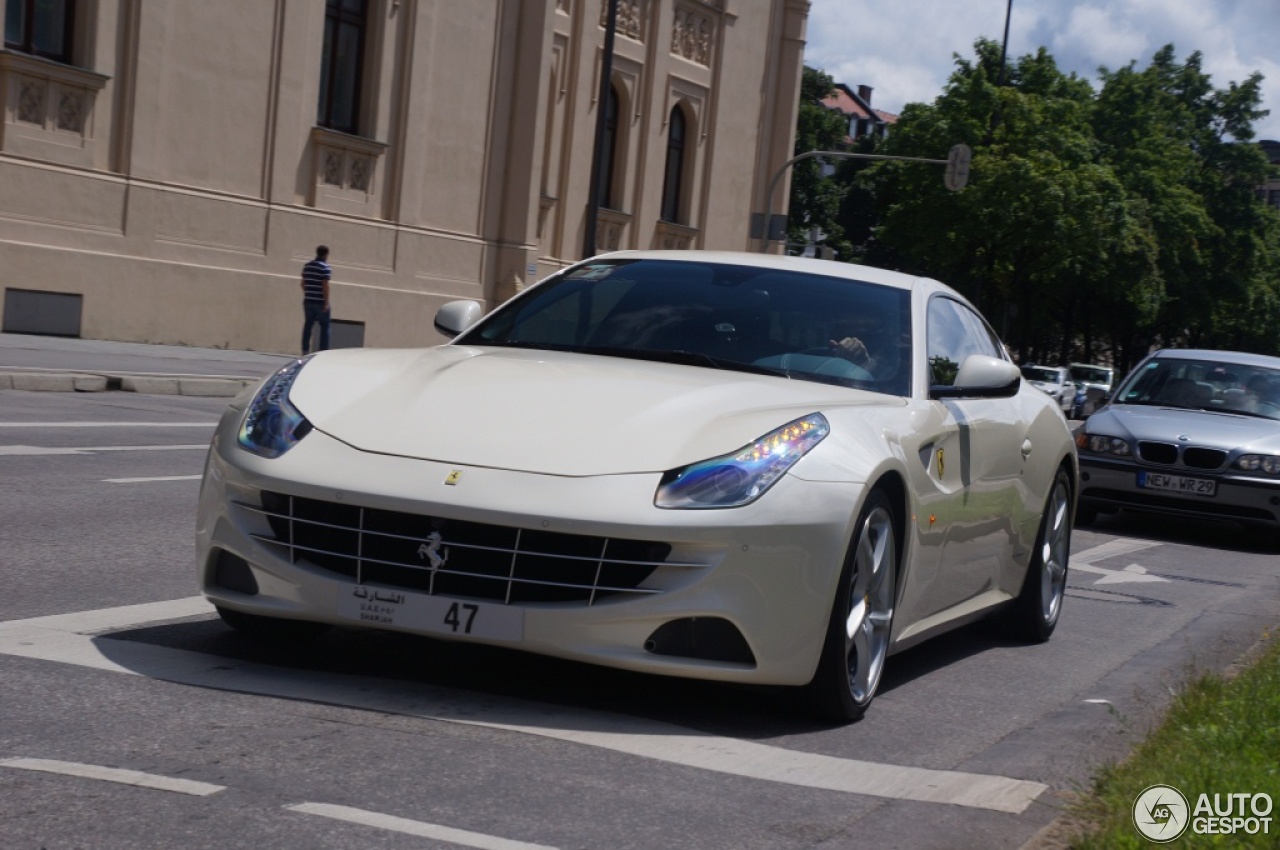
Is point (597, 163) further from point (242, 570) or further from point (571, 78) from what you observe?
point (242, 570)

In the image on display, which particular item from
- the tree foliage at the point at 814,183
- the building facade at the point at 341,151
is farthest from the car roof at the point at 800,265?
the tree foliage at the point at 814,183

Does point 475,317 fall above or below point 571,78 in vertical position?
below

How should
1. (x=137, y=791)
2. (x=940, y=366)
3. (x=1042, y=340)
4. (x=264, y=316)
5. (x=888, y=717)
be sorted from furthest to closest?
(x=1042, y=340) < (x=264, y=316) < (x=940, y=366) < (x=888, y=717) < (x=137, y=791)

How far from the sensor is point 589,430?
5.32 metres

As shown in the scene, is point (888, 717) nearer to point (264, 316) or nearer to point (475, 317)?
point (475, 317)

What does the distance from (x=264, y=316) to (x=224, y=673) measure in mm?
23206

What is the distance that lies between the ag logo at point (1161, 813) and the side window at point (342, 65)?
1057 inches

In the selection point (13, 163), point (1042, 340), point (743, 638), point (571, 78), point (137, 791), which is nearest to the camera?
point (137, 791)

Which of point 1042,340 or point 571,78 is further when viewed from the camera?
point 1042,340

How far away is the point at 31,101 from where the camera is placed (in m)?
23.5

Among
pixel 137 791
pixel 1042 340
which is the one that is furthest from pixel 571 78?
pixel 1042 340

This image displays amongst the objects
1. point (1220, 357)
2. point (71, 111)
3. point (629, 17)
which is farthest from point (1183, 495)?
point (629, 17)

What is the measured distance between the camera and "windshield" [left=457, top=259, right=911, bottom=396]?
6371 mm

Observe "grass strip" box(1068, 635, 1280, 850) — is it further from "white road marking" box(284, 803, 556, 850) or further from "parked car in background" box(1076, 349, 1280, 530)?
"parked car in background" box(1076, 349, 1280, 530)
